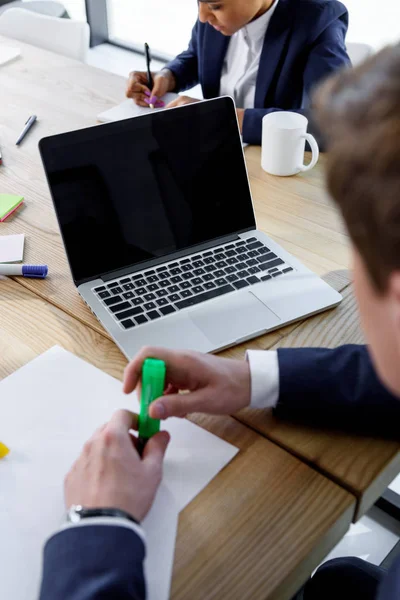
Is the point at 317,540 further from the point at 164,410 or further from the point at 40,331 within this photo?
the point at 40,331

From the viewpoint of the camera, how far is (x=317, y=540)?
0.65 m

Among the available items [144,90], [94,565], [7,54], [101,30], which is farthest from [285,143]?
[101,30]

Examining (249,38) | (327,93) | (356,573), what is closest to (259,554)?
(356,573)

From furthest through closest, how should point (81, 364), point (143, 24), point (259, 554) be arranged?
point (143, 24) < point (81, 364) < point (259, 554)

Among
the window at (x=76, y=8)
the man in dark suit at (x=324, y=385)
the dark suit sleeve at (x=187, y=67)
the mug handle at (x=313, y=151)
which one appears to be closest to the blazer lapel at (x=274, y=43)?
the dark suit sleeve at (x=187, y=67)

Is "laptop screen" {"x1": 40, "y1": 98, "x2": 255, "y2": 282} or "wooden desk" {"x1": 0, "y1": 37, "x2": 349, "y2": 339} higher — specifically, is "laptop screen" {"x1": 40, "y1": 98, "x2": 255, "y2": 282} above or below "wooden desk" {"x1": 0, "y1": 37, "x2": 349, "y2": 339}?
above

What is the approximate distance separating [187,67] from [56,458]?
1587 mm

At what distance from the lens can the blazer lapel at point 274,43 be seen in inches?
64.4

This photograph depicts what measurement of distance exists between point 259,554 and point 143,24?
4297 millimetres

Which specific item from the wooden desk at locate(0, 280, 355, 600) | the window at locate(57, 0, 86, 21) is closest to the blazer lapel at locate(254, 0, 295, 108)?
the wooden desk at locate(0, 280, 355, 600)

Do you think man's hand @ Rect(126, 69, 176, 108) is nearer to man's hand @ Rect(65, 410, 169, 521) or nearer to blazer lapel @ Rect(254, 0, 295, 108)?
blazer lapel @ Rect(254, 0, 295, 108)

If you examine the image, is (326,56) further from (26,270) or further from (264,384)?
(264,384)

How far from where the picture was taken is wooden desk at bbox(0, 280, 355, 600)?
0.62 meters

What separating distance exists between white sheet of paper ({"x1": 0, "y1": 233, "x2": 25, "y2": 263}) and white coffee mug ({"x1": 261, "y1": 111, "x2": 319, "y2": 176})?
0.57m
